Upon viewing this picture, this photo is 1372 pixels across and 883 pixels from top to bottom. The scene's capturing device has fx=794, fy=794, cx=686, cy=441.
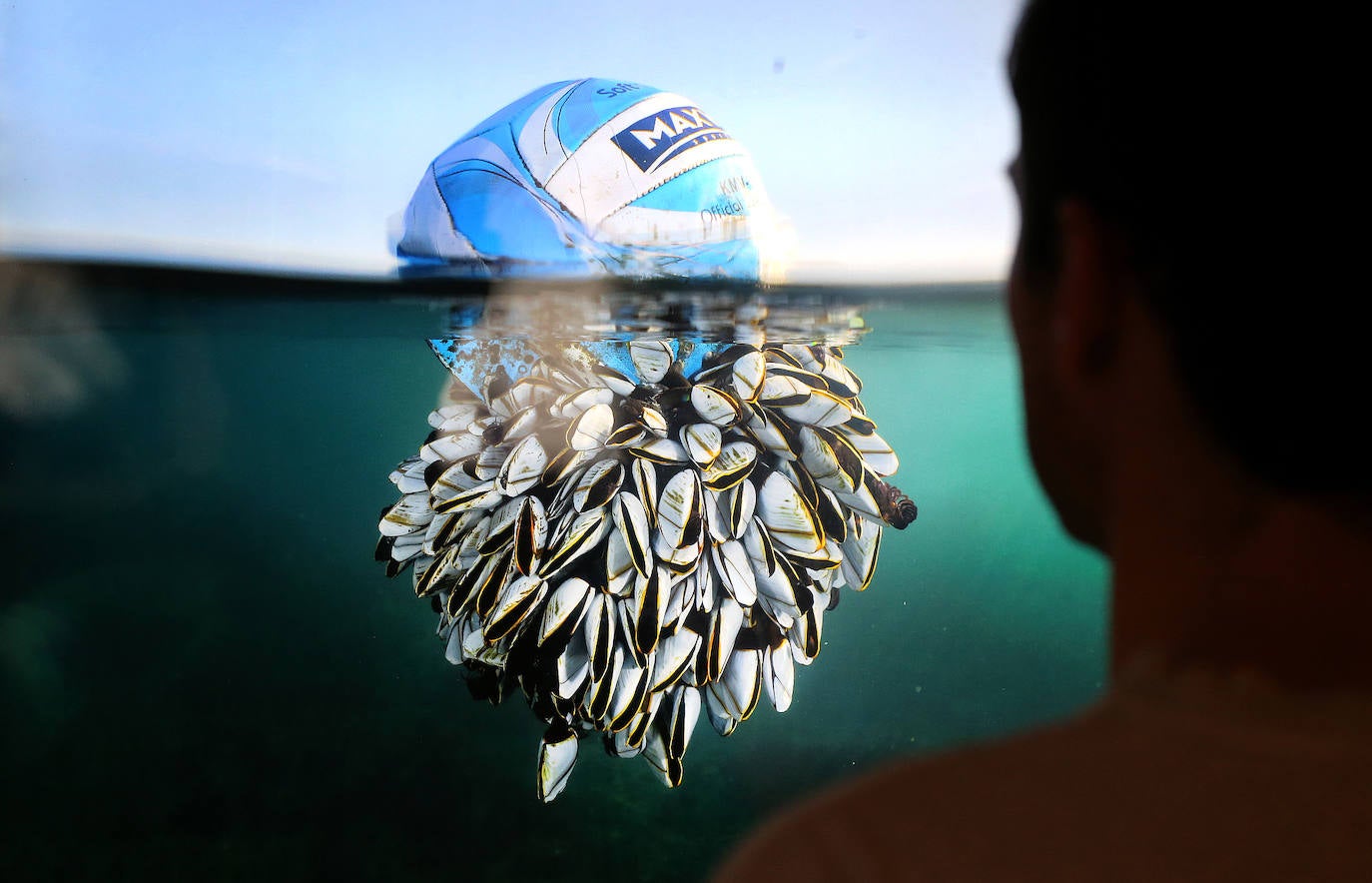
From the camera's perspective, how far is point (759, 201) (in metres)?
1.01

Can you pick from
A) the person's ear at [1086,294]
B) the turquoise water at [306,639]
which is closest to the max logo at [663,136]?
the turquoise water at [306,639]

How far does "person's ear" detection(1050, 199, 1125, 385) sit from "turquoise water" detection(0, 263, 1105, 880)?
3.43 ft

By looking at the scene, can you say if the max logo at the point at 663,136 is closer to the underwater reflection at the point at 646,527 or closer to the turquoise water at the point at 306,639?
the underwater reflection at the point at 646,527

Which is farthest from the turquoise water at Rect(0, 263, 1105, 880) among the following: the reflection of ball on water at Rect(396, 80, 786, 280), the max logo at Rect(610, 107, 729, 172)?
the max logo at Rect(610, 107, 729, 172)

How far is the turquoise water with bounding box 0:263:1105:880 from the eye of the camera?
132cm

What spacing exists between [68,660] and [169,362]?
719 mm

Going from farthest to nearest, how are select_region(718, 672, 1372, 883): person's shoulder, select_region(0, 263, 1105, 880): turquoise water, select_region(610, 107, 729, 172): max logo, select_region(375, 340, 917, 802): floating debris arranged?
select_region(0, 263, 1105, 880): turquoise water
select_region(610, 107, 729, 172): max logo
select_region(375, 340, 917, 802): floating debris
select_region(718, 672, 1372, 883): person's shoulder

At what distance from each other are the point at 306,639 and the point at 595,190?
41.2 inches

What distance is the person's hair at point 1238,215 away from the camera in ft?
0.66

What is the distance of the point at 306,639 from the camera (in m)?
1.49

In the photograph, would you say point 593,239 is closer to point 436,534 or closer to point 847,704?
point 436,534

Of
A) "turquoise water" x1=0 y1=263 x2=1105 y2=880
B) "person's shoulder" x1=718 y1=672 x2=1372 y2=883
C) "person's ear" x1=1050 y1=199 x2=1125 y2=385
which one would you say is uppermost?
"person's ear" x1=1050 y1=199 x2=1125 y2=385

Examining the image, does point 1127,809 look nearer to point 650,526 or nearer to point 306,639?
point 650,526

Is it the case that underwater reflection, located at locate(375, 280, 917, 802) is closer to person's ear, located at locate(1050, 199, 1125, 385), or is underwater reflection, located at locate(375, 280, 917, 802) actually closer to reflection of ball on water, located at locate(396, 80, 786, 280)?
reflection of ball on water, located at locate(396, 80, 786, 280)
